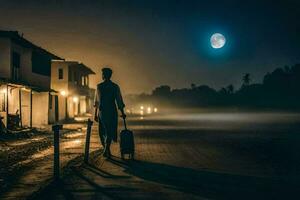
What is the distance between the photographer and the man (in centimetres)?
1229

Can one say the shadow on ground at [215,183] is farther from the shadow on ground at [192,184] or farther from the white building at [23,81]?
the white building at [23,81]

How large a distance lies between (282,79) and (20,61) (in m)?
79.7

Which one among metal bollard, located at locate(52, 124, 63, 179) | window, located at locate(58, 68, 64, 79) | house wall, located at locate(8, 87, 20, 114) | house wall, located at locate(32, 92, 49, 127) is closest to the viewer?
metal bollard, located at locate(52, 124, 63, 179)

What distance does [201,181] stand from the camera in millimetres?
8438

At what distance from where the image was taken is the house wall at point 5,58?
27.3 metres

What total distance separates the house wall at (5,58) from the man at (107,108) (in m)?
16.2

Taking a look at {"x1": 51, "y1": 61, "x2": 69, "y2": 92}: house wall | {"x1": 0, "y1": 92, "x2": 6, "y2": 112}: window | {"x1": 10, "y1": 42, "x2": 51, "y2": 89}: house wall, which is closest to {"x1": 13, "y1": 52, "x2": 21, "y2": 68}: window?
{"x1": 10, "y1": 42, "x2": 51, "y2": 89}: house wall

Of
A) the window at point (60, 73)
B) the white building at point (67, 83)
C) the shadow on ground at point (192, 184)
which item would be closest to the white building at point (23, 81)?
the white building at point (67, 83)

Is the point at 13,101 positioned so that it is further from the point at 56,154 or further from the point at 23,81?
the point at 56,154

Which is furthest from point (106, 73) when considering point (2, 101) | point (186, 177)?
point (2, 101)

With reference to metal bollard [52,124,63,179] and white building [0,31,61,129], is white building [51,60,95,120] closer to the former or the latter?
white building [0,31,61,129]

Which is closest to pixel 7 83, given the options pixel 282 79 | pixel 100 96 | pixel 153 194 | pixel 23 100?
pixel 23 100

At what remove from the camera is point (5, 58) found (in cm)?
2753

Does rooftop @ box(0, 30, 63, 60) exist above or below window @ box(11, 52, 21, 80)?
above
